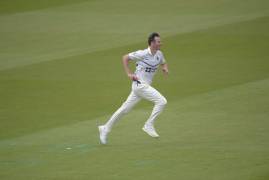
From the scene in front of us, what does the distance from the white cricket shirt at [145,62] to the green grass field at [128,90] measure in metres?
1.23

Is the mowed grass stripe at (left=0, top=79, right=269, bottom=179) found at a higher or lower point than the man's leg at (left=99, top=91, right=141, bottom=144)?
→ lower

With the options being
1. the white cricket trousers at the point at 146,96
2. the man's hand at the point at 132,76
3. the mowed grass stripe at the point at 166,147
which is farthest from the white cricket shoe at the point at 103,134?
the man's hand at the point at 132,76

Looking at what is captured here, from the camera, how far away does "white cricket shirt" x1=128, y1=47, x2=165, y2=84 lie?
13367 mm

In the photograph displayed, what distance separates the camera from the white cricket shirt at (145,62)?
13.4m

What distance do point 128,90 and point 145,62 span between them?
5169 mm

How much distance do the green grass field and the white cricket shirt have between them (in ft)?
4.05

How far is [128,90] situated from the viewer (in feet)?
60.8

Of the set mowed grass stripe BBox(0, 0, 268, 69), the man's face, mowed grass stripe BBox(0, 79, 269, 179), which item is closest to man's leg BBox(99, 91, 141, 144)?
mowed grass stripe BBox(0, 79, 269, 179)

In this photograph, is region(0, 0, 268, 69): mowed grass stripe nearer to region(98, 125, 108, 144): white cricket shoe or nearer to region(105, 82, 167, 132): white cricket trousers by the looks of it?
region(98, 125, 108, 144): white cricket shoe

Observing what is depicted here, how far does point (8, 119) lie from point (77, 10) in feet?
40.4

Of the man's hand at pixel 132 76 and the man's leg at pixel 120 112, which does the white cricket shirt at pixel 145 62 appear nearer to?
the man's hand at pixel 132 76

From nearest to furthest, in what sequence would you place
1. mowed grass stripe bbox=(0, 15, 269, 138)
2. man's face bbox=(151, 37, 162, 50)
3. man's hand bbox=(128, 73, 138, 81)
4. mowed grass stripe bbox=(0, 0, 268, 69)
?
man's hand bbox=(128, 73, 138, 81) < man's face bbox=(151, 37, 162, 50) < mowed grass stripe bbox=(0, 15, 269, 138) < mowed grass stripe bbox=(0, 0, 268, 69)

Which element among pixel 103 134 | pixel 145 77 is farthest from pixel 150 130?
pixel 145 77

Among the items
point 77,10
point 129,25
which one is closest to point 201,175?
point 129,25
